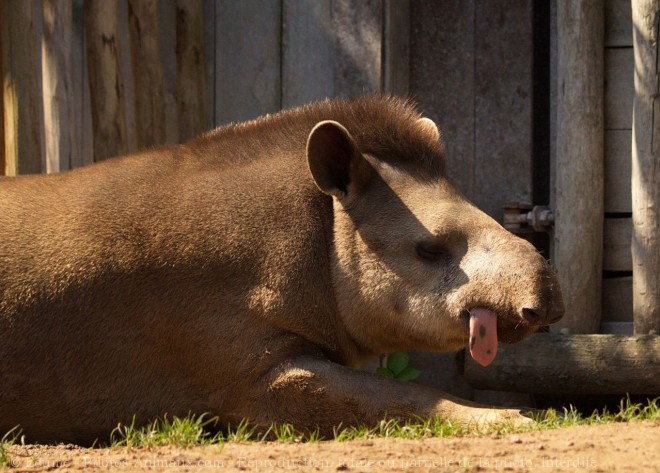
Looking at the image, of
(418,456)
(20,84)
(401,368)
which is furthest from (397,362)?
(418,456)

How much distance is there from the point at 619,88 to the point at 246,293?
11.7ft

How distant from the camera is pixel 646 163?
24.9 feet

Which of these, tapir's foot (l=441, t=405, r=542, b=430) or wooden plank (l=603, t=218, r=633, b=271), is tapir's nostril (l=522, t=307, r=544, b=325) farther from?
wooden plank (l=603, t=218, r=633, b=271)

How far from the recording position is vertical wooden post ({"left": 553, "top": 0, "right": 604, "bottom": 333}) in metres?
7.91

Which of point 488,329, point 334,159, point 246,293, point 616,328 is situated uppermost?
point 334,159

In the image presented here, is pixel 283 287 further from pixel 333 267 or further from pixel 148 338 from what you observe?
pixel 148 338

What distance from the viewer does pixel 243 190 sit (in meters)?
6.14

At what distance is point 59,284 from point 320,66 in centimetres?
320

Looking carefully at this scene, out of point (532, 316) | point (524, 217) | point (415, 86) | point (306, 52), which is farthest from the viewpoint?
point (415, 86)

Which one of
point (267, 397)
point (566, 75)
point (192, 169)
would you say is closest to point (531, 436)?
point (267, 397)

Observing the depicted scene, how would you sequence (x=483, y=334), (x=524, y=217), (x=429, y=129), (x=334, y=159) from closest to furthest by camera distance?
(x=483, y=334), (x=334, y=159), (x=429, y=129), (x=524, y=217)

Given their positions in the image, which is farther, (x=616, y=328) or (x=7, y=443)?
(x=616, y=328)

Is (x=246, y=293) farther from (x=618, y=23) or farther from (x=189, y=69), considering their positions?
(x=618, y=23)

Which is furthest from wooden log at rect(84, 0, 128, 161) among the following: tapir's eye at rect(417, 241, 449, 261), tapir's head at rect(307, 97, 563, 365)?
tapir's eye at rect(417, 241, 449, 261)
